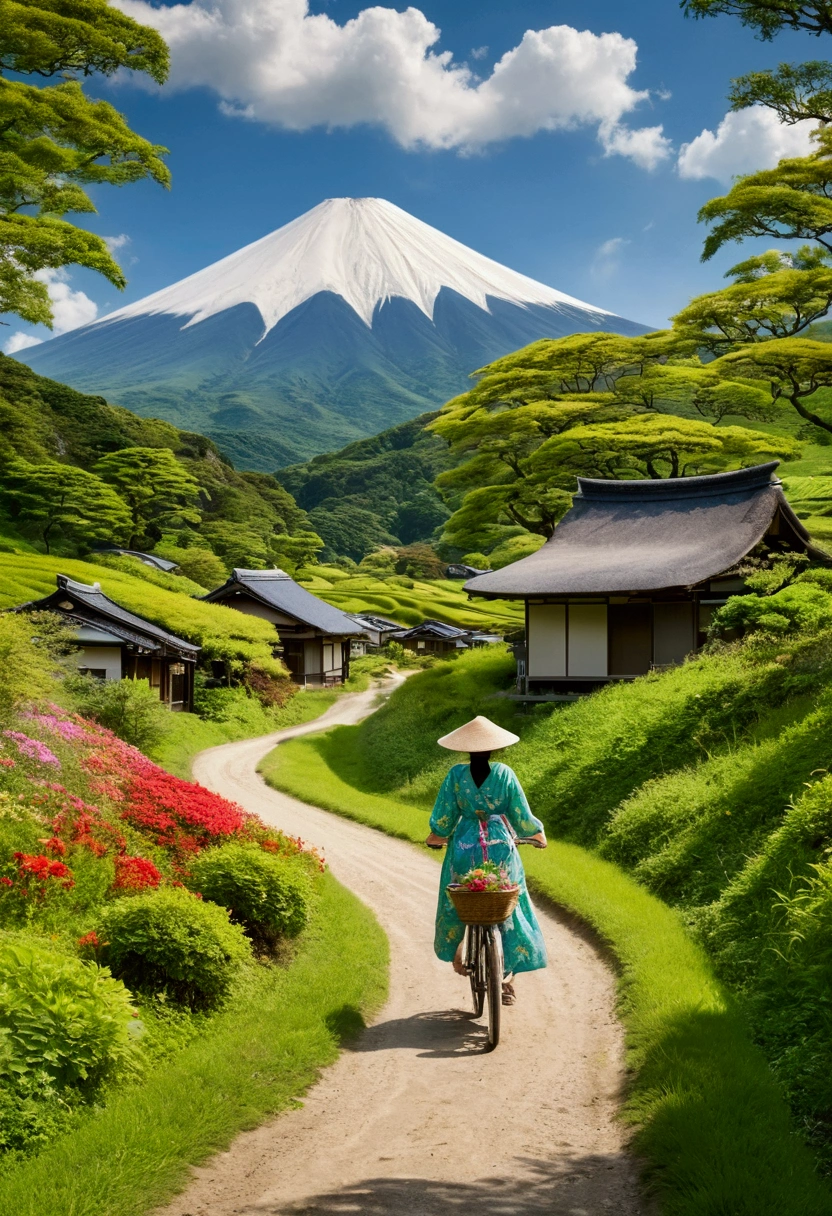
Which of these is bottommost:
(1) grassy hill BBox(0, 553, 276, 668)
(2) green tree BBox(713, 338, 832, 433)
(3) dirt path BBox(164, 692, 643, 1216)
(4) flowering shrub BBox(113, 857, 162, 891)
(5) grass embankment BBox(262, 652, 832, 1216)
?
(3) dirt path BBox(164, 692, 643, 1216)

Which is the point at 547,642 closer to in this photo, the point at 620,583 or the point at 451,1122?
the point at 620,583

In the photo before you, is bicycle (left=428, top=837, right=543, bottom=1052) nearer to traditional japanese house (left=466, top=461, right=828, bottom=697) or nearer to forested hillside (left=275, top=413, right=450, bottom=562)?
traditional japanese house (left=466, top=461, right=828, bottom=697)

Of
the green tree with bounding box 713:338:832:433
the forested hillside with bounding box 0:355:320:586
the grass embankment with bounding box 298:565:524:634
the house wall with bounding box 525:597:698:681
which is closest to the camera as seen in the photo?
the house wall with bounding box 525:597:698:681

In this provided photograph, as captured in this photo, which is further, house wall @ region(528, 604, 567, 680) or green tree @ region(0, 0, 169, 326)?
house wall @ region(528, 604, 567, 680)

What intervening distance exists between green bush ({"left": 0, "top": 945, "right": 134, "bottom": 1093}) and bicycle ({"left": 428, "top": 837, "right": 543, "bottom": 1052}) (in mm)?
2174

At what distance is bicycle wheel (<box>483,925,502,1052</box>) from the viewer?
5.98 meters

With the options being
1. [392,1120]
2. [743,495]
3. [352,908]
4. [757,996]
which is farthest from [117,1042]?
[743,495]

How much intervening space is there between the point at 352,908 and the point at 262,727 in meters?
22.3

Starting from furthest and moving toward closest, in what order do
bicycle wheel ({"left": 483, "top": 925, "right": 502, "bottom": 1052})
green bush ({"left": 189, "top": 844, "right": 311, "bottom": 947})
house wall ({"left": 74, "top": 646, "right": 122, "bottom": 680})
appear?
house wall ({"left": 74, "top": 646, "right": 122, "bottom": 680}) → green bush ({"left": 189, "top": 844, "right": 311, "bottom": 947}) → bicycle wheel ({"left": 483, "top": 925, "right": 502, "bottom": 1052})

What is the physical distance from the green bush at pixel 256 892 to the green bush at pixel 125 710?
12566mm

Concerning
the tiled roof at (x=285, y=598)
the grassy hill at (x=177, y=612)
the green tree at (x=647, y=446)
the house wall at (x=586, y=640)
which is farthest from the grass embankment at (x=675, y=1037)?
the tiled roof at (x=285, y=598)

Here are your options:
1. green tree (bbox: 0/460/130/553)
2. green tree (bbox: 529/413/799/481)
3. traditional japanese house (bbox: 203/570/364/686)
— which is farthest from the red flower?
green tree (bbox: 0/460/130/553)

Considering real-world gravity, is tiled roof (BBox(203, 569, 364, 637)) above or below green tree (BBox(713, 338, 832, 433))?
below

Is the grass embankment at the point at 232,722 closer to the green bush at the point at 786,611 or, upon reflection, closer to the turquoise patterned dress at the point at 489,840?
the green bush at the point at 786,611
